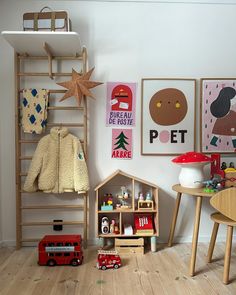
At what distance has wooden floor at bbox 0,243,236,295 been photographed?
6.19 ft

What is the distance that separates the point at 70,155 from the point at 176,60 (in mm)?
1289

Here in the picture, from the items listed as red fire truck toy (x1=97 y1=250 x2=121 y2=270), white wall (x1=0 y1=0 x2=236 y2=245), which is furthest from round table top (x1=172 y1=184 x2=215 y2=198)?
red fire truck toy (x1=97 y1=250 x2=121 y2=270)

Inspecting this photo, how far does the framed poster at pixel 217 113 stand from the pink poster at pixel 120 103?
648 mm

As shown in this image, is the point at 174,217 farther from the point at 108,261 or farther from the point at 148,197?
the point at 108,261

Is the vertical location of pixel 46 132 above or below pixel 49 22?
below

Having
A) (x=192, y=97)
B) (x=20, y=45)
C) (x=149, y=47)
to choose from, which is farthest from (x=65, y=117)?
(x=192, y=97)

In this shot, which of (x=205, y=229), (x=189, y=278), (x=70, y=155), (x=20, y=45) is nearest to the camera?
(x=189, y=278)

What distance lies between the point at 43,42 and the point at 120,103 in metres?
0.82

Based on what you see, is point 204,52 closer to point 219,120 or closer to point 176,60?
point 176,60

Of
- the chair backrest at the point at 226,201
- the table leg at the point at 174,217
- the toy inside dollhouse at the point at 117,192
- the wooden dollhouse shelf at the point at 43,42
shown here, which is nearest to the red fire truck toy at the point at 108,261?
the toy inside dollhouse at the point at 117,192

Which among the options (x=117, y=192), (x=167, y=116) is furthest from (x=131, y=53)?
(x=117, y=192)

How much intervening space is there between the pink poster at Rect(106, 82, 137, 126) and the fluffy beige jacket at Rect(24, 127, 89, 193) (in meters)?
0.39

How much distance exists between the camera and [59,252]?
223cm

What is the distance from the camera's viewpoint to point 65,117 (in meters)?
2.64
